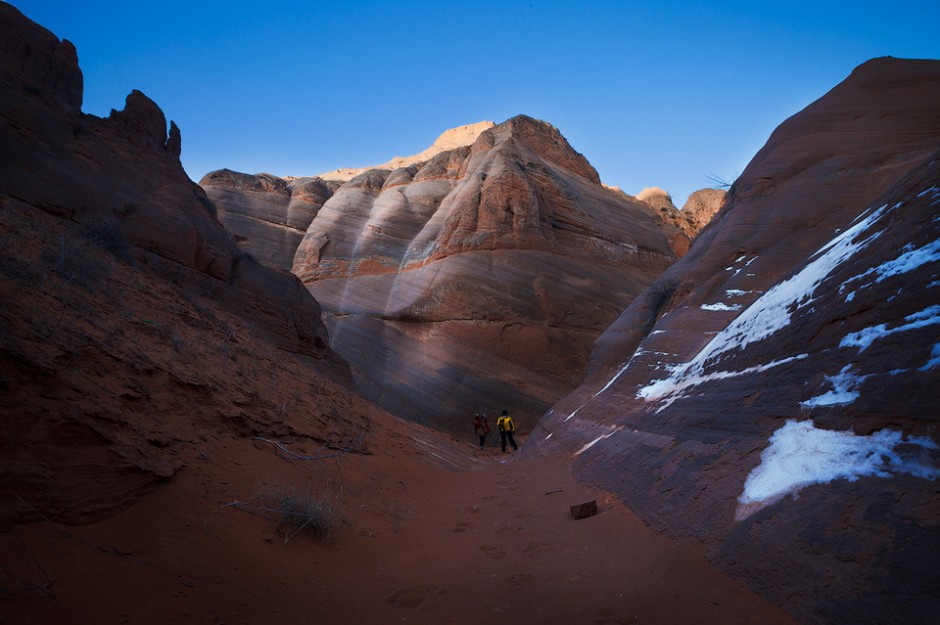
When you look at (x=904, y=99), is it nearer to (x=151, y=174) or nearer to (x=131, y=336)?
(x=131, y=336)

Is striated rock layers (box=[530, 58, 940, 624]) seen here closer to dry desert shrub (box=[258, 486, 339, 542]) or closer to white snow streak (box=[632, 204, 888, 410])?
white snow streak (box=[632, 204, 888, 410])

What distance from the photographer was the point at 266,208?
3872 cm

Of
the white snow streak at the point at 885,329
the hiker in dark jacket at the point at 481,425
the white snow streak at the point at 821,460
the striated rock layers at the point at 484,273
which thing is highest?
the striated rock layers at the point at 484,273

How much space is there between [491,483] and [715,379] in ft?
13.4

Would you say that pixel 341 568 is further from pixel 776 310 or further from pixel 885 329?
pixel 776 310

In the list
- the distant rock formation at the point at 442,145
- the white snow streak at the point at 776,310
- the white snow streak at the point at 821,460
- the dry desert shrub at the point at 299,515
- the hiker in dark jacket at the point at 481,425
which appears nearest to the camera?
the white snow streak at the point at 821,460

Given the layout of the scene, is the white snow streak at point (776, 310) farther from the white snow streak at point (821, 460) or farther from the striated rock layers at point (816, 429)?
the white snow streak at point (821, 460)

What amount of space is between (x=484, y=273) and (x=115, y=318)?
67.2 ft

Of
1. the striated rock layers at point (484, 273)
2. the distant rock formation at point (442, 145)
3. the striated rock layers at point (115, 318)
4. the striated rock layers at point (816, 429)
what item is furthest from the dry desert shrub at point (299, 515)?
the distant rock formation at point (442, 145)

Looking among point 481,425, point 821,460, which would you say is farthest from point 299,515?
point 481,425

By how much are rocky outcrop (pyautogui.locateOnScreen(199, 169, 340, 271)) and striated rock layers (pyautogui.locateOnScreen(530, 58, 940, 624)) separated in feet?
105

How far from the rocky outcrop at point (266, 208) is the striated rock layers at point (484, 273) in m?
2.79

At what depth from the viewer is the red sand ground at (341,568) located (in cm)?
263

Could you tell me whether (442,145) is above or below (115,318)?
above
